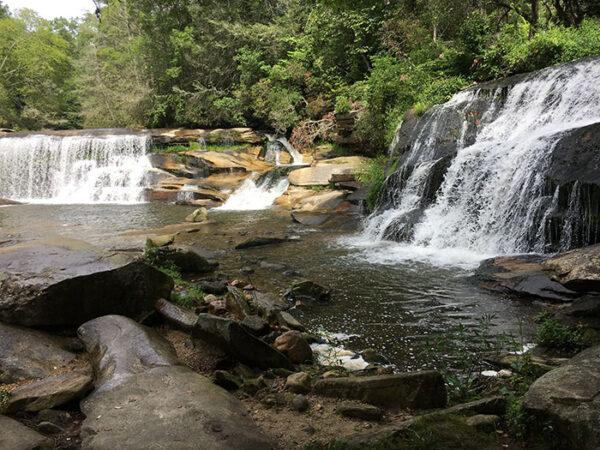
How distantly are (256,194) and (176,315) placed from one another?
45.4 ft

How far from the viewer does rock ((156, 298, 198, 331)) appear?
4316mm

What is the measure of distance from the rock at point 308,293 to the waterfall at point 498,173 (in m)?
3.76

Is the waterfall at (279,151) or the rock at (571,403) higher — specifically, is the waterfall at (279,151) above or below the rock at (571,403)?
above

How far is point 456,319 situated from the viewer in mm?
5285

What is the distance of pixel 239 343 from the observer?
3.70 meters

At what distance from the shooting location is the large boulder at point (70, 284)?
380 cm

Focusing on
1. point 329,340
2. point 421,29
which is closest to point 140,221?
point 329,340

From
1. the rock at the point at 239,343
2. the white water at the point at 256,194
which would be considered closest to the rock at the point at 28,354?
the rock at the point at 239,343

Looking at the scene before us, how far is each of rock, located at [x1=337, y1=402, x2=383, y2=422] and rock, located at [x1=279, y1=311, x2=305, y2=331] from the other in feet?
7.03

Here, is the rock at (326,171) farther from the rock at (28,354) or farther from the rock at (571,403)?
the rock at (571,403)

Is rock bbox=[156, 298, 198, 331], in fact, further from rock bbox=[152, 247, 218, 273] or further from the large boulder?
rock bbox=[152, 247, 218, 273]

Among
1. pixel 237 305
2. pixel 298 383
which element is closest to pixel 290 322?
pixel 237 305

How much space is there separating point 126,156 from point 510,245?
1923 centimetres

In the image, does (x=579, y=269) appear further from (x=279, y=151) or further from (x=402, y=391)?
(x=279, y=151)
